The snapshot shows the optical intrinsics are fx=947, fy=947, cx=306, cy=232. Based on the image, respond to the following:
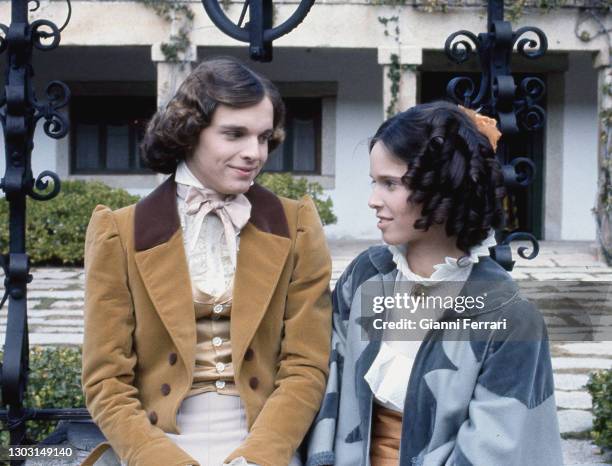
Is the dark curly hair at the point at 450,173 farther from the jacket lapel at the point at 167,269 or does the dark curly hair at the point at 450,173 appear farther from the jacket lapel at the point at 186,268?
the jacket lapel at the point at 167,269

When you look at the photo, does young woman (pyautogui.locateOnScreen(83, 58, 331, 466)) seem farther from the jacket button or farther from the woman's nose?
the woman's nose

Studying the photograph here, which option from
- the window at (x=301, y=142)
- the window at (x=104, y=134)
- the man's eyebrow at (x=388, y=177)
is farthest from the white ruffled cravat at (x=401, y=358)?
the window at (x=104, y=134)

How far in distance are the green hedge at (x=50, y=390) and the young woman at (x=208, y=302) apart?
44.0 inches

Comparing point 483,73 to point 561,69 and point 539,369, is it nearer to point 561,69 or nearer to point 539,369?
point 539,369

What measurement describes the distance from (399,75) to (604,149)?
2.42m

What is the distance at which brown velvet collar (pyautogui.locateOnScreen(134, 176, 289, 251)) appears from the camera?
2.30m

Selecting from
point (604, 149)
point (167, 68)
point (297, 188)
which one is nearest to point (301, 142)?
point (297, 188)

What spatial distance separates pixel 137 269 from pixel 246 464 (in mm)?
535

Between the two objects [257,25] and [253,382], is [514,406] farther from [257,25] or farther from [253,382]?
[257,25]

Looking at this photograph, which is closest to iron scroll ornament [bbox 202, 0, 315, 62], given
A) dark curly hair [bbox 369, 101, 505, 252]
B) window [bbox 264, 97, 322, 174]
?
dark curly hair [bbox 369, 101, 505, 252]

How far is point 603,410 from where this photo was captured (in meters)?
3.61

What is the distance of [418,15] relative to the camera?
10.7 m

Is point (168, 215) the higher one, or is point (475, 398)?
point (168, 215)

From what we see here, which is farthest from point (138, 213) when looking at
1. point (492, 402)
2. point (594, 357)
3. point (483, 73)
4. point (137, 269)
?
point (594, 357)
